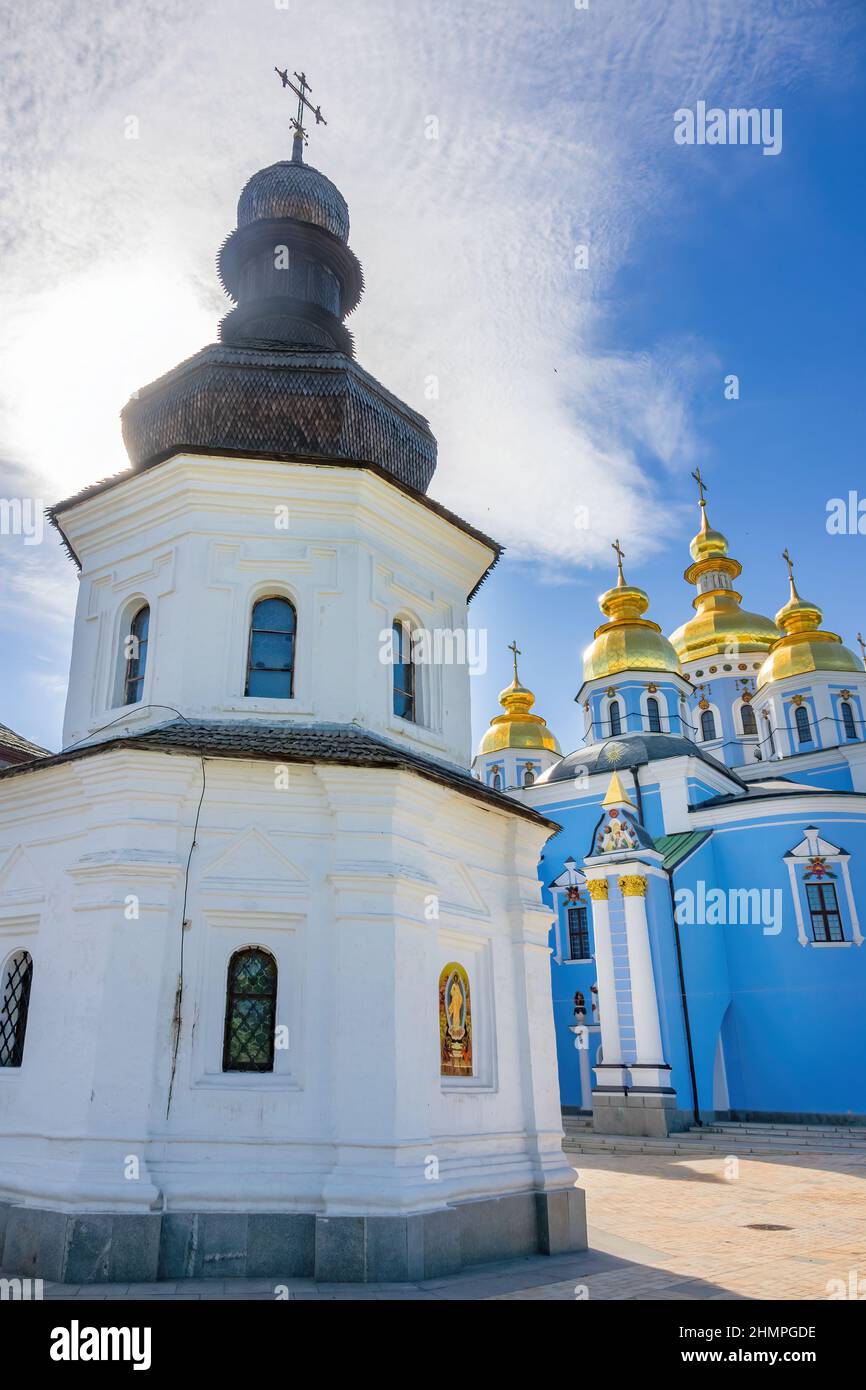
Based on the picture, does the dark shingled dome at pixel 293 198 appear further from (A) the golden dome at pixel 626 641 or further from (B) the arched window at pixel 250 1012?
(A) the golden dome at pixel 626 641

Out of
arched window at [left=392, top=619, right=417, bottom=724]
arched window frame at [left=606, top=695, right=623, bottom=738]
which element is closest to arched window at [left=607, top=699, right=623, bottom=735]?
arched window frame at [left=606, top=695, right=623, bottom=738]

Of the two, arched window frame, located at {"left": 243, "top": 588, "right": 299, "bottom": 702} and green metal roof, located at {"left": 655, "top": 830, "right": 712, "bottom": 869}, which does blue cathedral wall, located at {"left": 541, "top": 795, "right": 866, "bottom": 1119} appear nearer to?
green metal roof, located at {"left": 655, "top": 830, "right": 712, "bottom": 869}

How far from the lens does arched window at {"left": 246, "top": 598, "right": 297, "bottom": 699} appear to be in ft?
31.6

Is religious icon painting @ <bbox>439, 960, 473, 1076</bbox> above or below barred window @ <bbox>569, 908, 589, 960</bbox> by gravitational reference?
below

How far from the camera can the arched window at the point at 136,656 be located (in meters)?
9.96

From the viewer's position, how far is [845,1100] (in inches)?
811

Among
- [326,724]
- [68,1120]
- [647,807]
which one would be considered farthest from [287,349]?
[647,807]

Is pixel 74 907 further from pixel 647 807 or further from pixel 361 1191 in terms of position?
pixel 647 807

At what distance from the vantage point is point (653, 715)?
3027 cm

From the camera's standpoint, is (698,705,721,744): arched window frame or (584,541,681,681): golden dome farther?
(698,705,721,744): arched window frame

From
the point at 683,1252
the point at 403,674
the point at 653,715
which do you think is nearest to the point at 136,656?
the point at 403,674

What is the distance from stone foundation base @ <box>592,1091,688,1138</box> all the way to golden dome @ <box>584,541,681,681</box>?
13.9 metres

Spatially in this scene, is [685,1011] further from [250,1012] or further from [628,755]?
[250,1012]
